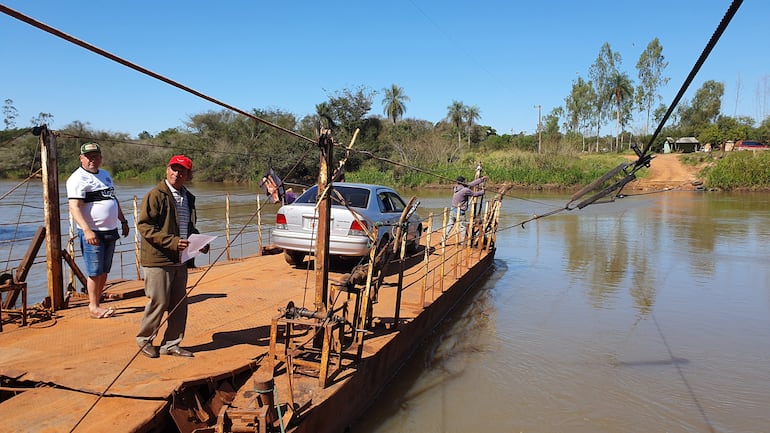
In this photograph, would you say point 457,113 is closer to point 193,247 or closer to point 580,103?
point 580,103

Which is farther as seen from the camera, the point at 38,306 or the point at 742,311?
the point at 742,311

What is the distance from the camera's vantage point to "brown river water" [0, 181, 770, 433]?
481 centimetres

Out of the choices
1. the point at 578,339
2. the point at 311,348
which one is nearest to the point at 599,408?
the point at 578,339

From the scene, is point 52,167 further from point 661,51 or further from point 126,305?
point 661,51

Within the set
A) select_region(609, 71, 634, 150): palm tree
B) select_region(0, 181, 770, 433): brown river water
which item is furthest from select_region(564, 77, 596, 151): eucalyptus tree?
select_region(0, 181, 770, 433): brown river water

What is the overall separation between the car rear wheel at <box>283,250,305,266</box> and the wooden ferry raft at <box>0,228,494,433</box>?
1722 mm

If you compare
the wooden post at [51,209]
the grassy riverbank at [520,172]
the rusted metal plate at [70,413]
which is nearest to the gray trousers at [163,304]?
the rusted metal plate at [70,413]

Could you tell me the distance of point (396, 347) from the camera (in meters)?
4.89

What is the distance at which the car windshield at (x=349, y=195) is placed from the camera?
7.62 meters

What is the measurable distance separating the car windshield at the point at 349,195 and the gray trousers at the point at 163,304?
12.3 feet

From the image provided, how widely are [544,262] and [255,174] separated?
3233 cm

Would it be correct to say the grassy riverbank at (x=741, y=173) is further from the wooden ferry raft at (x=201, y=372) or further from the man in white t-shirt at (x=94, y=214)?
the man in white t-shirt at (x=94, y=214)

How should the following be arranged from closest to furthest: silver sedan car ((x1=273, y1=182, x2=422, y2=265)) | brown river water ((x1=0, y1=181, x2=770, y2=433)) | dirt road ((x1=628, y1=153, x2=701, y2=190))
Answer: brown river water ((x1=0, y1=181, x2=770, y2=433)), silver sedan car ((x1=273, y1=182, x2=422, y2=265)), dirt road ((x1=628, y1=153, x2=701, y2=190))

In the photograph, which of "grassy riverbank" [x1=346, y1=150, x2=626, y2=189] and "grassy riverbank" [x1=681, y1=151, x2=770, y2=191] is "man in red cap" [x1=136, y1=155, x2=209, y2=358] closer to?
"grassy riverbank" [x1=346, y1=150, x2=626, y2=189]
